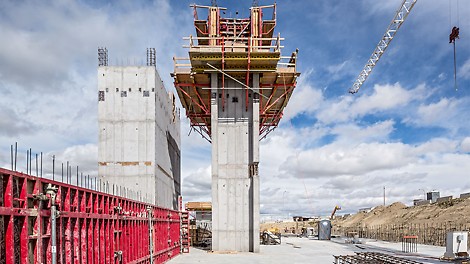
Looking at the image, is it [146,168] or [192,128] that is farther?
[192,128]

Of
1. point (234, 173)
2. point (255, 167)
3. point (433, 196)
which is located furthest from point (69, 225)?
point (433, 196)

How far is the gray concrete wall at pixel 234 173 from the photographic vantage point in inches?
1565

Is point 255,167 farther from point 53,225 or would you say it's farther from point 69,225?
point 53,225

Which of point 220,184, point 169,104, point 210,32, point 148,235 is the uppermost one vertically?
point 210,32

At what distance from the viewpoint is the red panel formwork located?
10.2 meters

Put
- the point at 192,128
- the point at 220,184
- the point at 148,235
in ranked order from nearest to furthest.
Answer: the point at 148,235 → the point at 220,184 → the point at 192,128

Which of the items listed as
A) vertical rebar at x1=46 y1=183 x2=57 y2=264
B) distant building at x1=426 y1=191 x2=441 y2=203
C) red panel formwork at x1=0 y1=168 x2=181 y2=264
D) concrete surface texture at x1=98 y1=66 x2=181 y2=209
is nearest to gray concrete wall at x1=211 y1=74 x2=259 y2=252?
concrete surface texture at x1=98 y1=66 x2=181 y2=209

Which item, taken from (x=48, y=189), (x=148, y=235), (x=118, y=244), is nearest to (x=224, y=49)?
(x=148, y=235)

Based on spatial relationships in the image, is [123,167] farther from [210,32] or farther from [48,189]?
[48,189]

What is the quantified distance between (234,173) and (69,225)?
90.2 feet

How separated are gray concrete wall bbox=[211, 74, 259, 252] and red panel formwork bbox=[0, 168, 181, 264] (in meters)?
15.0

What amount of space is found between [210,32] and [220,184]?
Result: 16.4 meters

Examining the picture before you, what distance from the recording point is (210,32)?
45438mm

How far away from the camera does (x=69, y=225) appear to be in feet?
44.7
